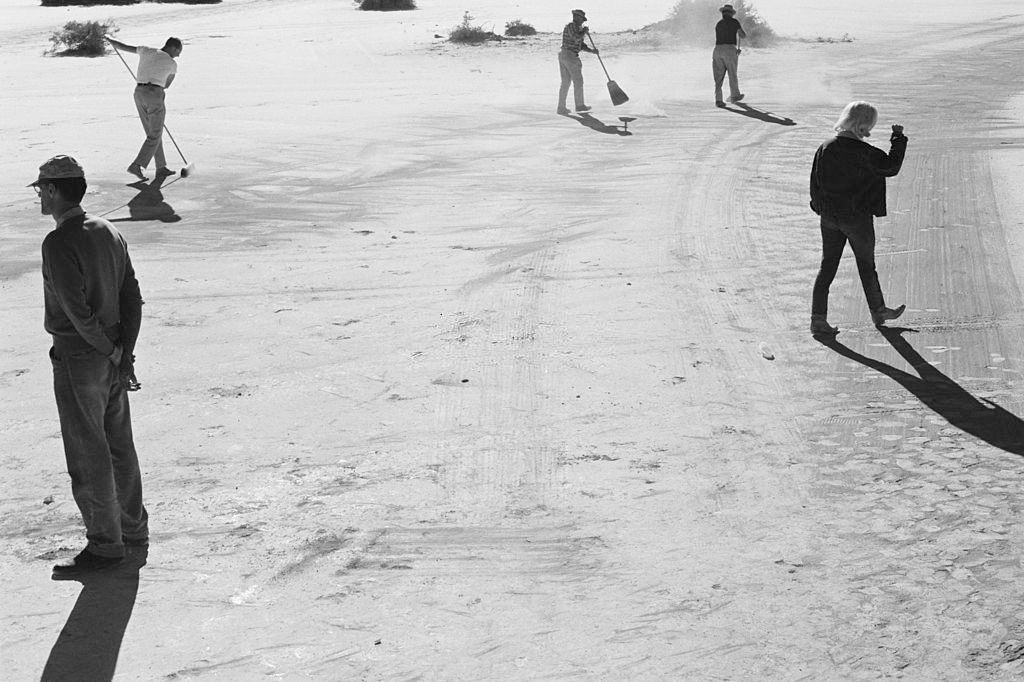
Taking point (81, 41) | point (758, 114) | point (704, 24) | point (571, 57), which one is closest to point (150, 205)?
point (571, 57)

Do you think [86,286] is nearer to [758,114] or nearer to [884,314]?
[884,314]

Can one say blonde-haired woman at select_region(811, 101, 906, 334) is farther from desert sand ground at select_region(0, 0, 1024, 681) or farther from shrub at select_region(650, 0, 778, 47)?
shrub at select_region(650, 0, 778, 47)

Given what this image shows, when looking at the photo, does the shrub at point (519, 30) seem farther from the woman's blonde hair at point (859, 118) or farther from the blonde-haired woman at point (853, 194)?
the woman's blonde hair at point (859, 118)

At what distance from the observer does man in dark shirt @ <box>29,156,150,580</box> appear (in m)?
5.23

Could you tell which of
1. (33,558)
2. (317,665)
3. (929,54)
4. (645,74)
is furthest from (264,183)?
(929,54)

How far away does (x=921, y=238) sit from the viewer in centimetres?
1143

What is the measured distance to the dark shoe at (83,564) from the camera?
5500mm

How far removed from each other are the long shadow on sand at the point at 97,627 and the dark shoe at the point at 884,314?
5.74 m

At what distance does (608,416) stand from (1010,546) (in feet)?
8.67

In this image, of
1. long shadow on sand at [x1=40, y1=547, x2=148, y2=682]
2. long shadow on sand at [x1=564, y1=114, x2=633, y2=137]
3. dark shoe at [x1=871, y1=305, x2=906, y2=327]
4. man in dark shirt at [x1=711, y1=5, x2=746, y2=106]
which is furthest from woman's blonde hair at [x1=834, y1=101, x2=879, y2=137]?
man in dark shirt at [x1=711, y1=5, x2=746, y2=106]

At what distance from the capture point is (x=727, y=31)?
21062 mm

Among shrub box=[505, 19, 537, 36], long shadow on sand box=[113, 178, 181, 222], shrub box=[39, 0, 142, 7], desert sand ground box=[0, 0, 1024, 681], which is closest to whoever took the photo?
desert sand ground box=[0, 0, 1024, 681]

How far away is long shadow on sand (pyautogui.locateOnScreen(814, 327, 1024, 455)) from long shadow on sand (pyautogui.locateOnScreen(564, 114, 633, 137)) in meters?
10.0

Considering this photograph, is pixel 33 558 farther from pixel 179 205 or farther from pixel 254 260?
pixel 179 205
